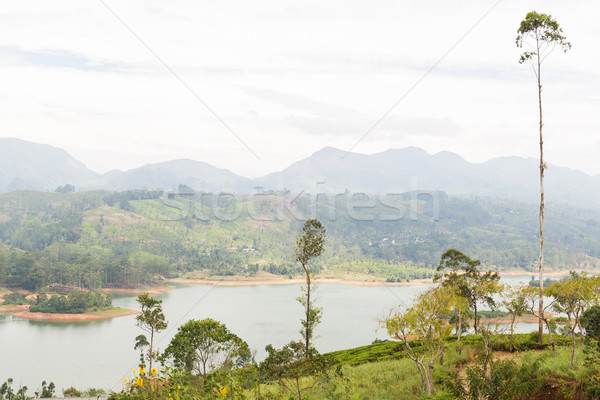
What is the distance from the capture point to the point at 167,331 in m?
48.0

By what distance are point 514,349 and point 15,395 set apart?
28460mm

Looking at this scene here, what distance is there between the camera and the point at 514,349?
13.9 metres

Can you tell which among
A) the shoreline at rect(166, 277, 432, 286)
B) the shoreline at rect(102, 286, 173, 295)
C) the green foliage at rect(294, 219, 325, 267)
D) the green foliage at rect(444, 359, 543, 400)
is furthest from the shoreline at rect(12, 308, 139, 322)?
the green foliage at rect(444, 359, 543, 400)

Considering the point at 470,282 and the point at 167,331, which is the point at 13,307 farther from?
the point at 470,282

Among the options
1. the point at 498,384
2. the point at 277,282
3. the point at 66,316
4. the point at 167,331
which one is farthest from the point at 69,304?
the point at 498,384

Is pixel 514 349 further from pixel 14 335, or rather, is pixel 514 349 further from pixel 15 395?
pixel 14 335

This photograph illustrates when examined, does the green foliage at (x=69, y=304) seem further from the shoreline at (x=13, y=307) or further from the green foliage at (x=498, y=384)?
the green foliage at (x=498, y=384)

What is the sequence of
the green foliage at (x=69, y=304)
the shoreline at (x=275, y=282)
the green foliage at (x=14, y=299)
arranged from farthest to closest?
the shoreline at (x=275, y=282) → the green foliage at (x=14, y=299) → the green foliage at (x=69, y=304)

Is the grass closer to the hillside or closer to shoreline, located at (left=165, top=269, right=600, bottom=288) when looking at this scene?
the hillside

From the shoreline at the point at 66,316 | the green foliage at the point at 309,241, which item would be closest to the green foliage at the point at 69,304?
the shoreline at the point at 66,316

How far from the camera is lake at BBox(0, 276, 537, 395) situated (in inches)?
1401

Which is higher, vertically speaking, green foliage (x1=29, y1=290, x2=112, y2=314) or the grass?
the grass

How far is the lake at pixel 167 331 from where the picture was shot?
117ft

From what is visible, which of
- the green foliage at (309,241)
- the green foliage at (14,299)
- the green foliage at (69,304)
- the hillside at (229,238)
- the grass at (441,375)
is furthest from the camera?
the hillside at (229,238)
